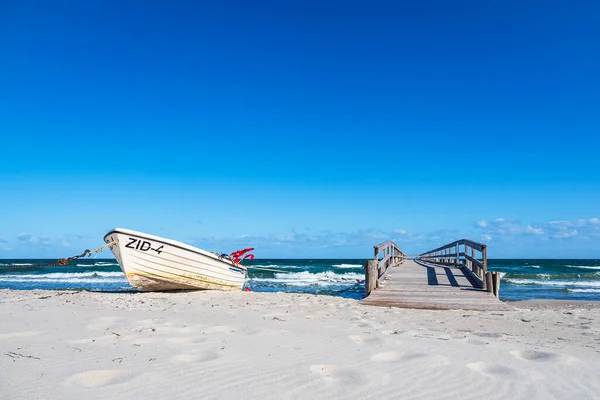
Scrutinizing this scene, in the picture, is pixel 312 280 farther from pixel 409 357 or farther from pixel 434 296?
pixel 409 357

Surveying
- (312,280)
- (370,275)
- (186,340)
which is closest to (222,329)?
(186,340)

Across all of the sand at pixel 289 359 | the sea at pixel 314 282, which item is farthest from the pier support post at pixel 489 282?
the sea at pixel 314 282

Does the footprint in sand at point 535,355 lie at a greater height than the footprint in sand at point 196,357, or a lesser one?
lesser

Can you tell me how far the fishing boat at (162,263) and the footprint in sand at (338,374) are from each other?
8.51 m

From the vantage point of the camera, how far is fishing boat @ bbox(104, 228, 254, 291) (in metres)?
10.3

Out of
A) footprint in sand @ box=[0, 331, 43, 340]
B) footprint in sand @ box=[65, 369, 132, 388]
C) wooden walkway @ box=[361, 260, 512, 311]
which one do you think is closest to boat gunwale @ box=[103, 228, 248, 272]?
wooden walkway @ box=[361, 260, 512, 311]

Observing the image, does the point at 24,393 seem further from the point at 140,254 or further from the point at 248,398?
the point at 140,254

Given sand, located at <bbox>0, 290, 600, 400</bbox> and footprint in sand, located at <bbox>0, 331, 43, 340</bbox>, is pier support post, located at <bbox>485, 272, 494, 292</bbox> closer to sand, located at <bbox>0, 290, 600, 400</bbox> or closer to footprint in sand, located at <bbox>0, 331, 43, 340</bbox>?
sand, located at <bbox>0, 290, 600, 400</bbox>

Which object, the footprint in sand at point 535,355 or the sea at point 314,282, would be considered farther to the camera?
the sea at point 314,282

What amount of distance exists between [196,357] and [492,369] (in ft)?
7.39

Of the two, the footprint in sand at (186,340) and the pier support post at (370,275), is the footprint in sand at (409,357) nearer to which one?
the footprint in sand at (186,340)

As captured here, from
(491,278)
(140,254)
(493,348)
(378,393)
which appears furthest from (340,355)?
(140,254)

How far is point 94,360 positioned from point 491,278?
8.11 meters

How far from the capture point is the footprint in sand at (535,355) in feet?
10.7
